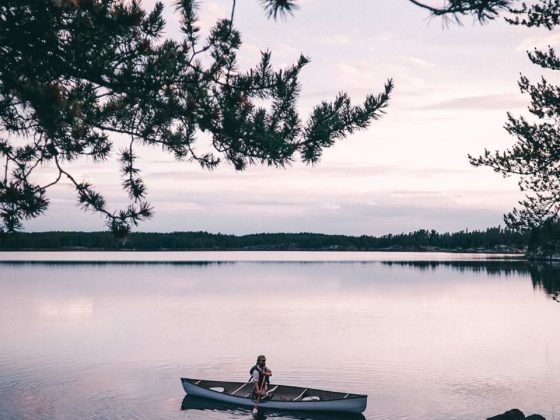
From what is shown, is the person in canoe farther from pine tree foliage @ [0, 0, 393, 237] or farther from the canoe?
pine tree foliage @ [0, 0, 393, 237]

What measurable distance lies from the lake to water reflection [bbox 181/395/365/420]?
Answer: 113 mm

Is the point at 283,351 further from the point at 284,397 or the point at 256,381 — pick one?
the point at 256,381

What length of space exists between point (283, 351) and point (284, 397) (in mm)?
14752

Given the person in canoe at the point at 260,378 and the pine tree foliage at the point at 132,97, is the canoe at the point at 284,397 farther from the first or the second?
the pine tree foliage at the point at 132,97

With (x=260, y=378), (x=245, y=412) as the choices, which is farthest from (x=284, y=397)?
(x=260, y=378)

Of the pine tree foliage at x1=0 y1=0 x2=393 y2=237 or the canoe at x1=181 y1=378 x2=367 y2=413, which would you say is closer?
the pine tree foliage at x1=0 y1=0 x2=393 y2=237

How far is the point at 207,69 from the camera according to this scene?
1108 cm

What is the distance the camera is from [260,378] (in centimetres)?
2595

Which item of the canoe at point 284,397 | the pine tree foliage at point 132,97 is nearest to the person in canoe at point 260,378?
the canoe at point 284,397

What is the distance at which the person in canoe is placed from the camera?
83.4ft

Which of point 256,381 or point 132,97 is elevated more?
point 132,97

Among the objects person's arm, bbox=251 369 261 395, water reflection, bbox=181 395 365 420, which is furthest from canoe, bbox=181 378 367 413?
person's arm, bbox=251 369 261 395

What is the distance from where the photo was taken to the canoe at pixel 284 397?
25.3 m

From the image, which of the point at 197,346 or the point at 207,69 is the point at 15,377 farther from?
the point at 207,69
